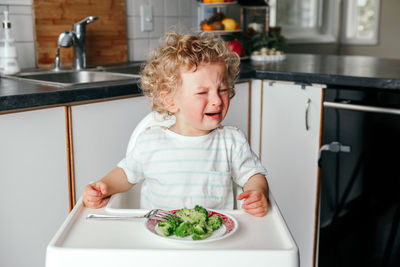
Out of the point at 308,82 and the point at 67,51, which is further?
the point at 67,51

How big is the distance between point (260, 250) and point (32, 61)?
1621mm

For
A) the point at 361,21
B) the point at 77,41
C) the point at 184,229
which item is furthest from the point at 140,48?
the point at 361,21

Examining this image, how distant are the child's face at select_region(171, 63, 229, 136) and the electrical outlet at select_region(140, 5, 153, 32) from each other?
1.45 metres

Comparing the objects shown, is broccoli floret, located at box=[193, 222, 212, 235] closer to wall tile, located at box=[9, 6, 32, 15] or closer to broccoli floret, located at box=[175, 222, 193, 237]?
broccoli floret, located at box=[175, 222, 193, 237]

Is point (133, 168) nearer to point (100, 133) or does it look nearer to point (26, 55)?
point (100, 133)

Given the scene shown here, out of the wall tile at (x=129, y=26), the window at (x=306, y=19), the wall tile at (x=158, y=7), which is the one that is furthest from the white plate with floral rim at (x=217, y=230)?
the window at (x=306, y=19)

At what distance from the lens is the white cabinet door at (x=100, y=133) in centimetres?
→ 155

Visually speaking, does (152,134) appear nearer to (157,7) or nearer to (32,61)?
(32,61)

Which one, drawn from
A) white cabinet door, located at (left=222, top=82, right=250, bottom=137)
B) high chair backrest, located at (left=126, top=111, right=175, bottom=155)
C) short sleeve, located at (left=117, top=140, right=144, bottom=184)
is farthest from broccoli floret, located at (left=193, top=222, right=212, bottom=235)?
white cabinet door, located at (left=222, top=82, right=250, bottom=137)

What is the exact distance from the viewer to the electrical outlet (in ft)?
8.07

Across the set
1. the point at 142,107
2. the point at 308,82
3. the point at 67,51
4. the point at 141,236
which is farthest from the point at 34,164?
the point at 308,82

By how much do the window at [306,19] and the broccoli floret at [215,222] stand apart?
300 centimetres

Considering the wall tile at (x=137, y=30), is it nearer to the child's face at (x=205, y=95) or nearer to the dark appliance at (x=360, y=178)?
the dark appliance at (x=360, y=178)

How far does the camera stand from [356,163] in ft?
6.04
